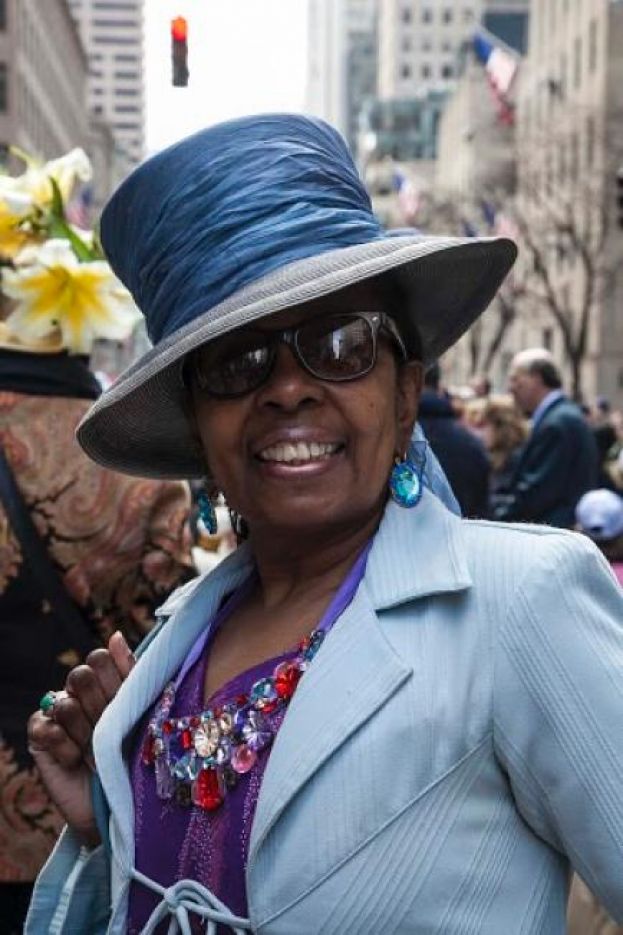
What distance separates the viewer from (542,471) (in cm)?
830

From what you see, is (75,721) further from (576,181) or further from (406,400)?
(576,181)

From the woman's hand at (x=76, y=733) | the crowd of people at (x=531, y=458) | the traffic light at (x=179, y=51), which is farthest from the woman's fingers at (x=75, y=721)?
the crowd of people at (x=531, y=458)

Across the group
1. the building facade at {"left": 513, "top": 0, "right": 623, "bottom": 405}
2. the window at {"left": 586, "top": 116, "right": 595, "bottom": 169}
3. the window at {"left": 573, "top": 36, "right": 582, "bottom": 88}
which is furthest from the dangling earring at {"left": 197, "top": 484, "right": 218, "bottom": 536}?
the window at {"left": 573, "top": 36, "right": 582, "bottom": 88}

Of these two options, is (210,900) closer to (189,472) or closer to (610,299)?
(189,472)

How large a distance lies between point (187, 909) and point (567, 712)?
0.56 metres

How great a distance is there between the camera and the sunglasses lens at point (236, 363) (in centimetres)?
192

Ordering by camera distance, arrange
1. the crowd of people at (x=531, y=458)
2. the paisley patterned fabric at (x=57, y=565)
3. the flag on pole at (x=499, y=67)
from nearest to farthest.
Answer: the paisley patterned fabric at (x=57, y=565) → the crowd of people at (x=531, y=458) → the flag on pole at (x=499, y=67)

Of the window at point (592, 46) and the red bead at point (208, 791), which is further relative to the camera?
the window at point (592, 46)

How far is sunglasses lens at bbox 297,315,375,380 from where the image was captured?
1907mm

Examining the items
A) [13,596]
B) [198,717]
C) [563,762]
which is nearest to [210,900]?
[198,717]

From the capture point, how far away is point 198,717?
6.39ft

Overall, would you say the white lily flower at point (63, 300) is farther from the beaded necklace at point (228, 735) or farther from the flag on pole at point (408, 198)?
the flag on pole at point (408, 198)

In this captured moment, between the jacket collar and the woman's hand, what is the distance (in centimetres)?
12

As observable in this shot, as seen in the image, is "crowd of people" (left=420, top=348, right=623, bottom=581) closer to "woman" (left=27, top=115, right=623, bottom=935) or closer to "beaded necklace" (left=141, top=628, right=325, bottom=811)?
"woman" (left=27, top=115, right=623, bottom=935)
